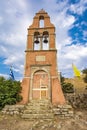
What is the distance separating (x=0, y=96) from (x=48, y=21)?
34.5ft

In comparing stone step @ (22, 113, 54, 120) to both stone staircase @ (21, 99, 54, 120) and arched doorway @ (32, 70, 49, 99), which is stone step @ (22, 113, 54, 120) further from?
arched doorway @ (32, 70, 49, 99)

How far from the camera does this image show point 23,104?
18.5 m

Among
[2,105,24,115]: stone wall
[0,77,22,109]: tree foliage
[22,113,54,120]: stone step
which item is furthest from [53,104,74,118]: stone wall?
[0,77,22,109]: tree foliage

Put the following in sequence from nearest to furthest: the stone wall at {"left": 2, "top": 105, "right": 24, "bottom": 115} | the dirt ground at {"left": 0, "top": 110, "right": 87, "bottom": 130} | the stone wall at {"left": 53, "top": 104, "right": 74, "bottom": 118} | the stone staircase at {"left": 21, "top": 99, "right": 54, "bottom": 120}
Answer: the dirt ground at {"left": 0, "top": 110, "right": 87, "bottom": 130} → the stone staircase at {"left": 21, "top": 99, "right": 54, "bottom": 120} → the stone wall at {"left": 53, "top": 104, "right": 74, "bottom": 118} → the stone wall at {"left": 2, "top": 105, "right": 24, "bottom": 115}

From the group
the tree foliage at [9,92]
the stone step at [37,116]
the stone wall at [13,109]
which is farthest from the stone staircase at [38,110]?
the tree foliage at [9,92]

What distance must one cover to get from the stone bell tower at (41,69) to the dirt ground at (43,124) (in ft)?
9.05

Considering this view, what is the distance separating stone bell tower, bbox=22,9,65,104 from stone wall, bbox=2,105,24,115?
44.1 inches

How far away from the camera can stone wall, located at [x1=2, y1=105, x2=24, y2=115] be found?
685 inches

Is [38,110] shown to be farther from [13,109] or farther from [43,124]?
[43,124]

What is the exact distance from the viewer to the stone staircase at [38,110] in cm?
1634

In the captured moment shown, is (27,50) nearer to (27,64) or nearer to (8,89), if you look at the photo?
(27,64)

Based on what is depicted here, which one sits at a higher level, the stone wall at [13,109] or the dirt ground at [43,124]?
the stone wall at [13,109]

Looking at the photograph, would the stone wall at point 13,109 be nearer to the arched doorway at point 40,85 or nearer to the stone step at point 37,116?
the stone step at point 37,116

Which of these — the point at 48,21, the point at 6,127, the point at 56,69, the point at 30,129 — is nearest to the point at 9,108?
the point at 6,127
